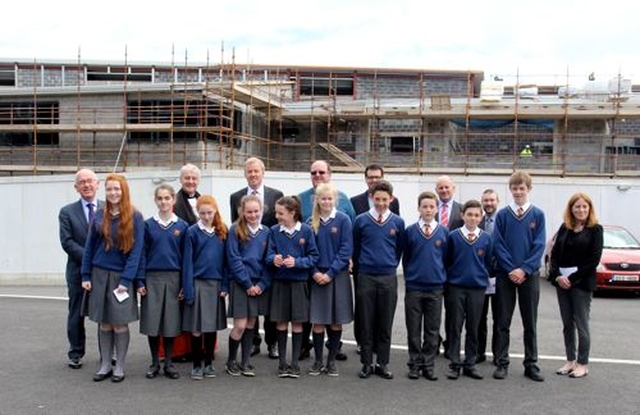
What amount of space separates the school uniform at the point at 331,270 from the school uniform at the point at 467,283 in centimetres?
102

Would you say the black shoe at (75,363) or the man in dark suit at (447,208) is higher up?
the man in dark suit at (447,208)

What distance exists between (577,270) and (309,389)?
9.22ft

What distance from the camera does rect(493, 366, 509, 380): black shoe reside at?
226 inches

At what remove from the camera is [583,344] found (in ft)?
19.1

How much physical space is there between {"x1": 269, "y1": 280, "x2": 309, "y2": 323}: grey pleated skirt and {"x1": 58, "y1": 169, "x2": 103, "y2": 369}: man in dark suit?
194 cm

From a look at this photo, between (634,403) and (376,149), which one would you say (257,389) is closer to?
(634,403)

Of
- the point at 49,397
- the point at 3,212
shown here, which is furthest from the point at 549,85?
the point at 49,397

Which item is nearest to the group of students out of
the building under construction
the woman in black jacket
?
the woman in black jacket

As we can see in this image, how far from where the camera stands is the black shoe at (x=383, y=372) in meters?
5.71

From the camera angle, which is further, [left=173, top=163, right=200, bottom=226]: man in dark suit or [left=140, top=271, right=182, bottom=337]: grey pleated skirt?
[left=173, top=163, right=200, bottom=226]: man in dark suit

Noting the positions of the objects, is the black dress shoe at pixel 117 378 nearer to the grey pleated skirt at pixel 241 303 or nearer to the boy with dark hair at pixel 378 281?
the grey pleated skirt at pixel 241 303

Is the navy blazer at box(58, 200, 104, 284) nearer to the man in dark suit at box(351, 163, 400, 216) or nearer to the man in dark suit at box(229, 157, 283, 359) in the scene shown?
the man in dark suit at box(229, 157, 283, 359)

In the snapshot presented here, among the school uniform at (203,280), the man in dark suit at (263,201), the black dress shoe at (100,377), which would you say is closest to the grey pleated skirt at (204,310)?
the school uniform at (203,280)

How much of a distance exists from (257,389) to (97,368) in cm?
178
